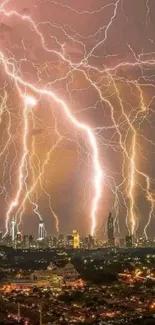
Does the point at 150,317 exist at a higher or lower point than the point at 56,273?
lower

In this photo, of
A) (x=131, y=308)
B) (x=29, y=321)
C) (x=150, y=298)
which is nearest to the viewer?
(x=29, y=321)

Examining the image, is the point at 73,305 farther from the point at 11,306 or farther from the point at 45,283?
the point at 45,283

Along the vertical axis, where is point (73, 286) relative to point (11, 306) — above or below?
above

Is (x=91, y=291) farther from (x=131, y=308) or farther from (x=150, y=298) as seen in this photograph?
(x=131, y=308)

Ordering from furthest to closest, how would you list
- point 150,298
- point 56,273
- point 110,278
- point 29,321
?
1. point 110,278
2. point 56,273
3. point 150,298
4. point 29,321

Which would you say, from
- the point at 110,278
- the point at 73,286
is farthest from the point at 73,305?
the point at 110,278

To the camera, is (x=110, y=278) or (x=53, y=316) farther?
(x=110, y=278)

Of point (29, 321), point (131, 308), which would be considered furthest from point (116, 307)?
point (29, 321)

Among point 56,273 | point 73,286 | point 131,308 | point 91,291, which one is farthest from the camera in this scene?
point 56,273

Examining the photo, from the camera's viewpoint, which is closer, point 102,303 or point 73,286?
point 102,303
